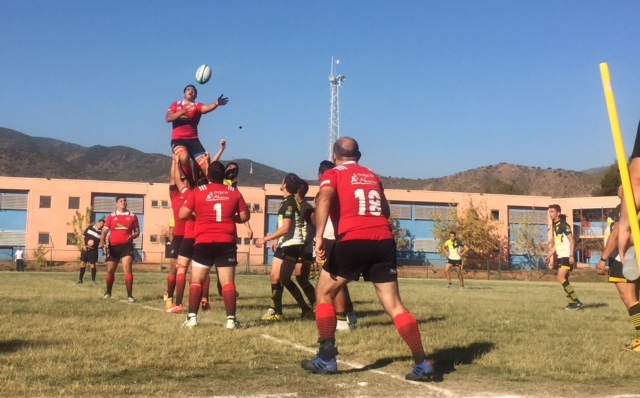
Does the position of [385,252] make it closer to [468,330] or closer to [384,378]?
[384,378]

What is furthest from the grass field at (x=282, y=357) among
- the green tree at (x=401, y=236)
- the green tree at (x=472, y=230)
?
the green tree at (x=401, y=236)

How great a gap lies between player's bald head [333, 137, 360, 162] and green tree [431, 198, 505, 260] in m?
65.3

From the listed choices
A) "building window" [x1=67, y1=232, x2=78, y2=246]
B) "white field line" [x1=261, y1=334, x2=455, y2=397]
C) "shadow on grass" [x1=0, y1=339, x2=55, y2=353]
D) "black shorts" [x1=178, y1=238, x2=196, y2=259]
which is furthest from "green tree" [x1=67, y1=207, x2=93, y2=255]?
"white field line" [x1=261, y1=334, x2=455, y2=397]

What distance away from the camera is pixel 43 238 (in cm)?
7269

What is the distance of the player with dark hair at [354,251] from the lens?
5.56 m

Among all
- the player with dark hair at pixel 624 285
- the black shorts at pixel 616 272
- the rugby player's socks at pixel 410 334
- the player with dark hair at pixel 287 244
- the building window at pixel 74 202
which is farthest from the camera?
the building window at pixel 74 202

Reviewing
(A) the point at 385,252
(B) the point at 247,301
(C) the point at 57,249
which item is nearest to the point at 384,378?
(A) the point at 385,252

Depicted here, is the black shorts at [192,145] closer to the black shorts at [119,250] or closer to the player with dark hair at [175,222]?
the player with dark hair at [175,222]

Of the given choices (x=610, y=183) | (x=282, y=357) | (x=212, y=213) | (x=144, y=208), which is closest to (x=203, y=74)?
(x=212, y=213)

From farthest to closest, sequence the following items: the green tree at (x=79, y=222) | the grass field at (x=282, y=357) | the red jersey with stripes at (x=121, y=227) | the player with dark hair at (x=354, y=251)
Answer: the green tree at (x=79, y=222) < the red jersey with stripes at (x=121, y=227) < the player with dark hair at (x=354, y=251) < the grass field at (x=282, y=357)

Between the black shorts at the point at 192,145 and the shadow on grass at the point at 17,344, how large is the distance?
523cm

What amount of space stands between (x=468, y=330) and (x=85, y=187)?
6984 centimetres

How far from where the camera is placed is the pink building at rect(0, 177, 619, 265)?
71.9 metres

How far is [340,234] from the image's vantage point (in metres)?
5.75
